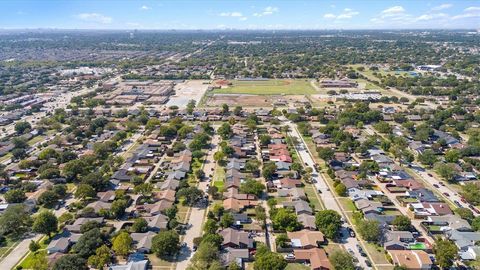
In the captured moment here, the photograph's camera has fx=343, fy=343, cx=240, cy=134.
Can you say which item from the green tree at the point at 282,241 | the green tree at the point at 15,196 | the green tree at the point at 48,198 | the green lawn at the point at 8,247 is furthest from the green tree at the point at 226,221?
the green tree at the point at 15,196

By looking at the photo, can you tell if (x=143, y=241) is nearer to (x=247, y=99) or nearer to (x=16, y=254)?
(x=16, y=254)

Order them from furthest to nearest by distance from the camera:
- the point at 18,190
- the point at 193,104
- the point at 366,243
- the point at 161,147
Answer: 1. the point at 193,104
2. the point at 161,147
3. the point at 18,190
4. the point at 366,243

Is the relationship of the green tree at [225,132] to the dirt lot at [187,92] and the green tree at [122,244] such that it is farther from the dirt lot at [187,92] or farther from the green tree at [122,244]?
the green tree at [122,244]

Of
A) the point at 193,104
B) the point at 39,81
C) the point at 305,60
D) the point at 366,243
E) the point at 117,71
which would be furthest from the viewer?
the point at 305,60

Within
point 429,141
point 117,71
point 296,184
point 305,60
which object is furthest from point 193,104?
point 305,60

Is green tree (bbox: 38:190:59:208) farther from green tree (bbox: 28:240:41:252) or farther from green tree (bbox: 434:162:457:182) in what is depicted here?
green tree (bbox: 434:162:457:182)

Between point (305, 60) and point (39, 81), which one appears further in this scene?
point (305, 60)

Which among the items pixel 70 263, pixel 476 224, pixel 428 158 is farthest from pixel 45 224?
pixel 428 158

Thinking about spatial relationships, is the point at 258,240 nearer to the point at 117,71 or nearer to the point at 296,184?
the point at 296,184
